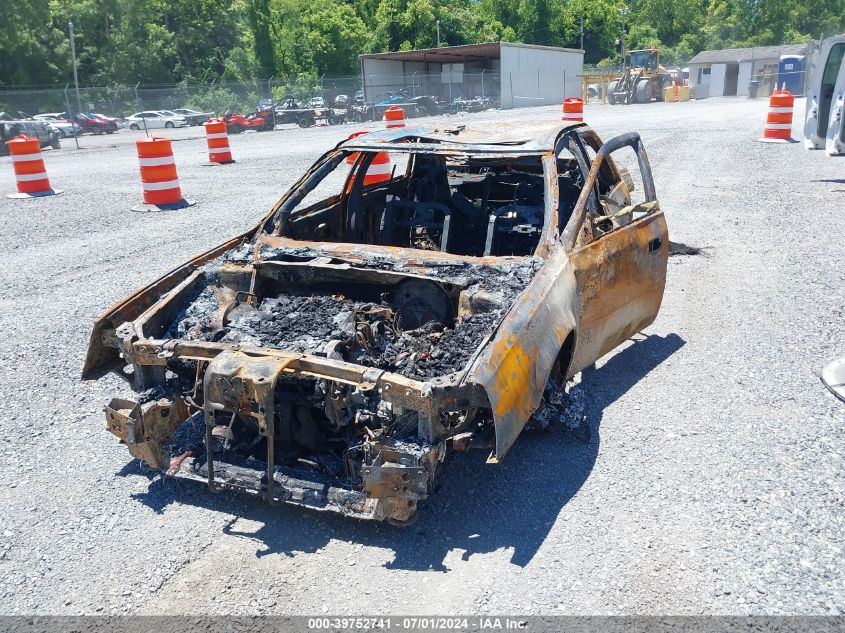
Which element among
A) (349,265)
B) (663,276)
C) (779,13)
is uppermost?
(779,13)

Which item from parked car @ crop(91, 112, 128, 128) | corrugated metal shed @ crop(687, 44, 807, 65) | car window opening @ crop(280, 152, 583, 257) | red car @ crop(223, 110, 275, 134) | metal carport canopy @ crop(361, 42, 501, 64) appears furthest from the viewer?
corrugated metal shed @ crop(687, 44, 807, 65)

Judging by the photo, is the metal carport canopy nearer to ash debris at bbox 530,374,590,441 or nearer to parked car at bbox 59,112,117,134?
parked car at bbox 59,112,117,134

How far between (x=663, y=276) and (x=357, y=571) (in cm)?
347

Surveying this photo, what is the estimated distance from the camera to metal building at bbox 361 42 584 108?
4262 centimetres

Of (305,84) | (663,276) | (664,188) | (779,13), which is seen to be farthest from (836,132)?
(779,13)

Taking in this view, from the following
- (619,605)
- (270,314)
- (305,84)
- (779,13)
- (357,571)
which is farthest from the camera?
(779,13)

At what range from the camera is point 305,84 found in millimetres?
41438

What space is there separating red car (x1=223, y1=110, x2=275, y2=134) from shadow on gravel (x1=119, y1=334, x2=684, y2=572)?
31.5 meters

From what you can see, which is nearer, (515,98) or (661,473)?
(661,473)

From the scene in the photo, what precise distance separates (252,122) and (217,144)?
16935 millimetres

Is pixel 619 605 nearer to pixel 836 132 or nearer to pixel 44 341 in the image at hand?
pixel 44 341

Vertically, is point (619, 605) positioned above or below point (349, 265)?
below

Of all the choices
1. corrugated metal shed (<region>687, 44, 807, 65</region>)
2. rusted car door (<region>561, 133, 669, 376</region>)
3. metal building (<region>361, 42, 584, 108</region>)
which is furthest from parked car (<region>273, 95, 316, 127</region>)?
corrugated metal shed (<region>687, 44, 807, 65</region>)

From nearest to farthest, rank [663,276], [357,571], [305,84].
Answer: [357,571] < [663,276] < [305,84]
